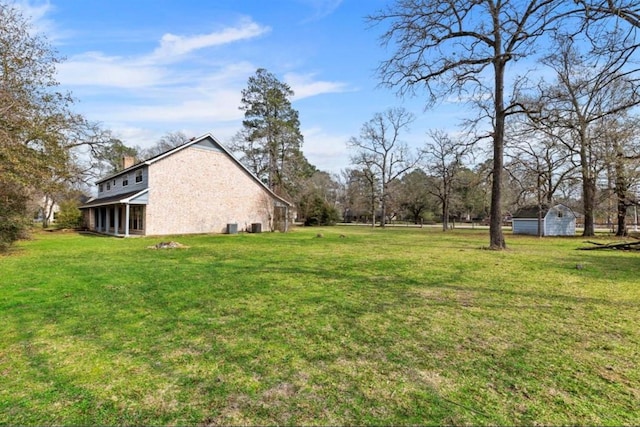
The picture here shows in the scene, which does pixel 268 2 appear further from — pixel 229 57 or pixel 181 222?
pixel 181 222

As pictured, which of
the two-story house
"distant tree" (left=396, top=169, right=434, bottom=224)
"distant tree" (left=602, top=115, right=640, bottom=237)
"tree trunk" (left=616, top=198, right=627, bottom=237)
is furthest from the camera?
"distant tree" (left=396, top=169, right=434, bottom=224)

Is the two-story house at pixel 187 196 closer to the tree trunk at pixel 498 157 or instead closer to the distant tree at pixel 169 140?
the tree trunk at pixel 498 157

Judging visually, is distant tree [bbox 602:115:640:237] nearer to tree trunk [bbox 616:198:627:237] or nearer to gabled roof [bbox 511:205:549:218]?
tree trunk [bbox 616:198:627:237]

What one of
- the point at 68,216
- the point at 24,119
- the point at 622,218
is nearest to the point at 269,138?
the point at 68,216

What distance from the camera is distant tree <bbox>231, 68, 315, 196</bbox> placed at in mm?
34969

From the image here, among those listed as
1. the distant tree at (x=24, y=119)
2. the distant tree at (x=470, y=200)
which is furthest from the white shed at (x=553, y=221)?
the distant tree at (x=24, y=119)

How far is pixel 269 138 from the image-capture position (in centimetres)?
3478

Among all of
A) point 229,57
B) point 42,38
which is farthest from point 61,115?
point 229,57

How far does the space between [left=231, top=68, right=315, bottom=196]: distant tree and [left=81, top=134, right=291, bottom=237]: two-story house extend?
8.58 metres

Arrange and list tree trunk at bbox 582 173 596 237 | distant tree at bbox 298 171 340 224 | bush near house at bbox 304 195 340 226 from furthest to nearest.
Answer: distant tree at bbox 298 171 340 224 < bush near house at bbox 304 195 340 226 < tree trunk at bbox 582 173 596 237

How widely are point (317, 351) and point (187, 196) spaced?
2095cm

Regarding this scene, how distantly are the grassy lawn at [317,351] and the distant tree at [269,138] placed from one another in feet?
94.2

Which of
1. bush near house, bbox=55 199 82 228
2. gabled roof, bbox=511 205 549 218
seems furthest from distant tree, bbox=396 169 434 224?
bush near house, bbox=55 199 82 228

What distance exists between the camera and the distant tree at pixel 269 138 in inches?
1377
